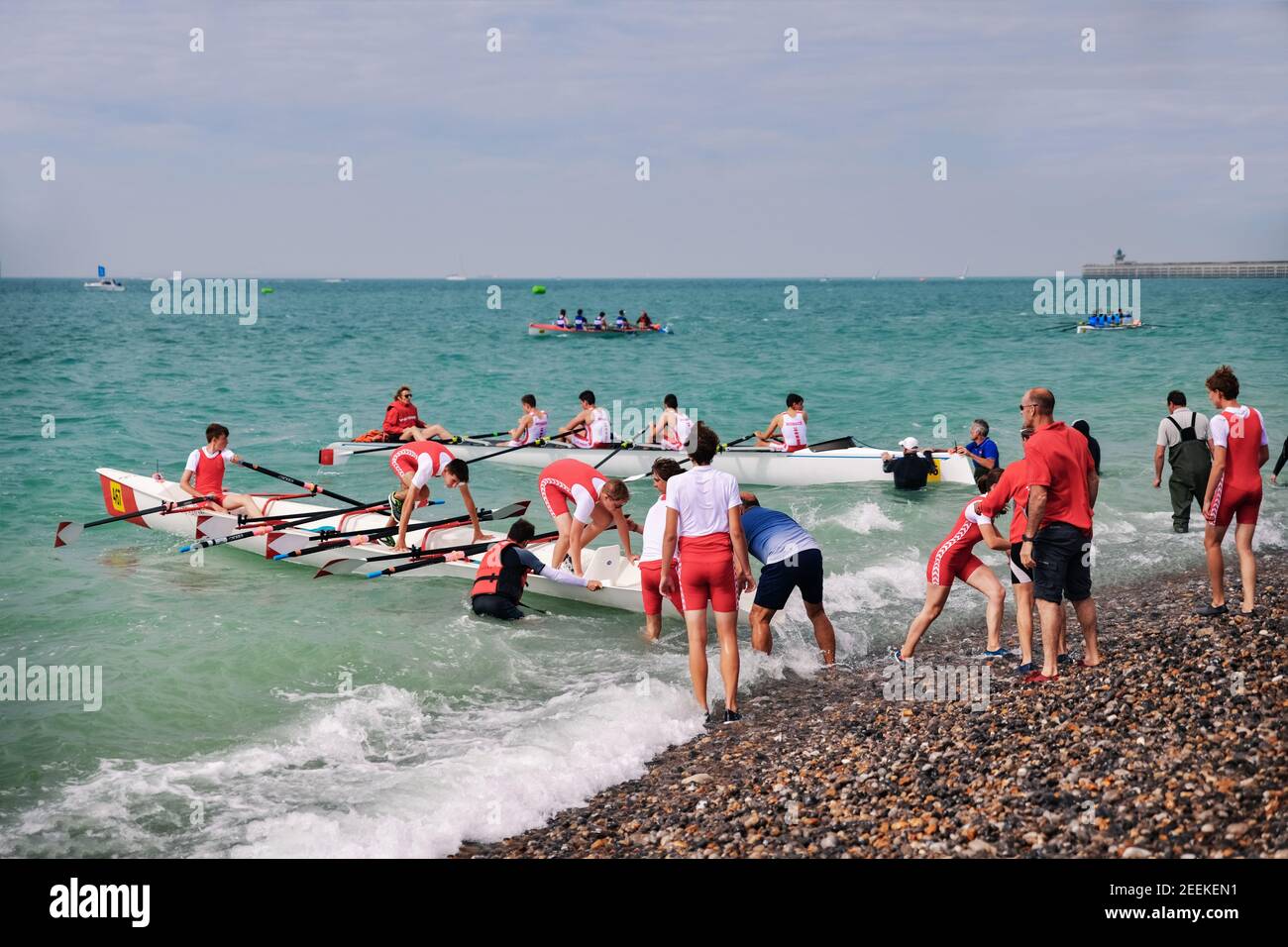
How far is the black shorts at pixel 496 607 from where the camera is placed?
10.6 m

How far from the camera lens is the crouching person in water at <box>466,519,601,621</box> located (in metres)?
10.6

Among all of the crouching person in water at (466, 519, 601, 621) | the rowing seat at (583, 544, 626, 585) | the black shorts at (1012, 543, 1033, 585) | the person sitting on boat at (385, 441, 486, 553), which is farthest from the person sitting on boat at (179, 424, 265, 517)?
the black shorts at (1012, 543, 1033, 585)

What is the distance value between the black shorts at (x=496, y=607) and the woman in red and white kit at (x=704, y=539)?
132 inches

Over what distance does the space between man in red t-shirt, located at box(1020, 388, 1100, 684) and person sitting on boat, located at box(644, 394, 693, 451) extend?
10129mm

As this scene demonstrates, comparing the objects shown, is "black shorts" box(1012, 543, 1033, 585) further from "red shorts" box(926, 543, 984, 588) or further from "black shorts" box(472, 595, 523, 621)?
"black shorts" box(472, 595, 523, 621)

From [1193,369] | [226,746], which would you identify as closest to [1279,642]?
[226,746]

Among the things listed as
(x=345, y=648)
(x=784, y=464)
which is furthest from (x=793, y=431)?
(x=345, y=648)

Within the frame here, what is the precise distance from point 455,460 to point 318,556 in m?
2.70

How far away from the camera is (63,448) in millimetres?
22125

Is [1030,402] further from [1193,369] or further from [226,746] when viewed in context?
[1193,369]

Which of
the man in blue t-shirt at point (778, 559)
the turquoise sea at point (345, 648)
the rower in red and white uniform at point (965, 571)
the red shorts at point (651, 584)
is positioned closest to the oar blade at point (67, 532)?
the turquoise sea at point (345, 648)

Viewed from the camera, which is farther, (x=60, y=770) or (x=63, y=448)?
(x=63, y=448)

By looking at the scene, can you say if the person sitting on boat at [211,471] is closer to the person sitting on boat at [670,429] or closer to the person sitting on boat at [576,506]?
the person sitting on boat at [576,506]

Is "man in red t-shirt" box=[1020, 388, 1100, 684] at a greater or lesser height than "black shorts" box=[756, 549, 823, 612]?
greater
